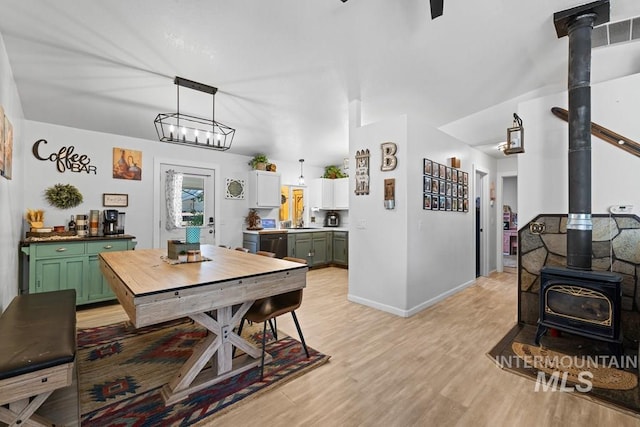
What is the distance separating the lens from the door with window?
4805 millimetres

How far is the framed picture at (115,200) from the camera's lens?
13.9 feet

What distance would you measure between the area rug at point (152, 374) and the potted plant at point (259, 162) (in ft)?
11.2

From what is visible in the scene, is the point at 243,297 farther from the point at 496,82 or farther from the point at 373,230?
the point at 496,82

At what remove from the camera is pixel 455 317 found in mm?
3422

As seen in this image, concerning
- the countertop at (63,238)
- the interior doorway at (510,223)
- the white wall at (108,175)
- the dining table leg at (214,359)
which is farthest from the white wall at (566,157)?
the interior doorway at (510,223)

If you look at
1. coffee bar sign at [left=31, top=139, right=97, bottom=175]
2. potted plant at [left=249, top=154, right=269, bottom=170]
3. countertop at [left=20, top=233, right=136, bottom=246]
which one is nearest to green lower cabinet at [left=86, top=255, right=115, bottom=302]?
countertop at [left=20, top=233, right=136, bottom=246]

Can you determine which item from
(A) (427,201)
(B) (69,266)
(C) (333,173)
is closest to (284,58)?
(A) (427,201)

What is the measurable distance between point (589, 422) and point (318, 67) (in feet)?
11.6

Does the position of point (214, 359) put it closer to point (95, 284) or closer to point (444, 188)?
point (95, 284)

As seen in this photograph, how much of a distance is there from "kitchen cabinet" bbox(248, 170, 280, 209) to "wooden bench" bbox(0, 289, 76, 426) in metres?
4.04

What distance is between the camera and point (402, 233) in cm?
347

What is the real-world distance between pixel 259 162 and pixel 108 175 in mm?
2471

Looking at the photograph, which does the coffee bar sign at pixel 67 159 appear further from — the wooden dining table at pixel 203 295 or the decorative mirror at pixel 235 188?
the wooden dining table at pixel 203 295

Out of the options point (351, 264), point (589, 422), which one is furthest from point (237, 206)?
point (589, 422)
